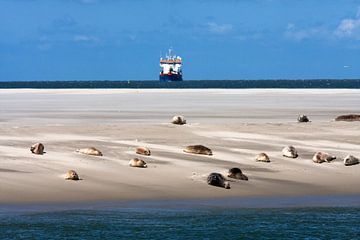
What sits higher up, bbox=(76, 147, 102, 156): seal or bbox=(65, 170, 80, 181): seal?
bbox=(76, 147, 102, 156): seal

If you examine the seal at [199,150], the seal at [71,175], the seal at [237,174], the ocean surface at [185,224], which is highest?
the seal at [199,150]

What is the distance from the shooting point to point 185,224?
14133mm

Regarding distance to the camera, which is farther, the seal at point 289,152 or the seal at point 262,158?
the seal at point 289,152

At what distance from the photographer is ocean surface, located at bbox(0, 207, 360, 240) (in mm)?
13377

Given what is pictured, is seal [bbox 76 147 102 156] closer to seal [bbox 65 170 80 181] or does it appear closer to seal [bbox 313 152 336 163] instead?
seal [bbox 65 170 80 181]

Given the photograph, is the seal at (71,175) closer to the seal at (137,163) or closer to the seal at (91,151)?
the seal at (137,163)

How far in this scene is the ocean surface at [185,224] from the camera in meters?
13.4

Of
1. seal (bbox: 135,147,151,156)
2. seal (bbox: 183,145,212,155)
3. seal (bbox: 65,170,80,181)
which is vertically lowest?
seal (bbox: 65,170,80,181)

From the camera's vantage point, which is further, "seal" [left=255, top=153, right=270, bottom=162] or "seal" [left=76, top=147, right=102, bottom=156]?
"seal" [left=255, top=153, right=270, bottom=162]

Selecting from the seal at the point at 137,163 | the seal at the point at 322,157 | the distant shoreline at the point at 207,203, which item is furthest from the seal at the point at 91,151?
the seal at the point at 322,157

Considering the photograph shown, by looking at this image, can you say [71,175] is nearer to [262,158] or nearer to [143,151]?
[143,151]
